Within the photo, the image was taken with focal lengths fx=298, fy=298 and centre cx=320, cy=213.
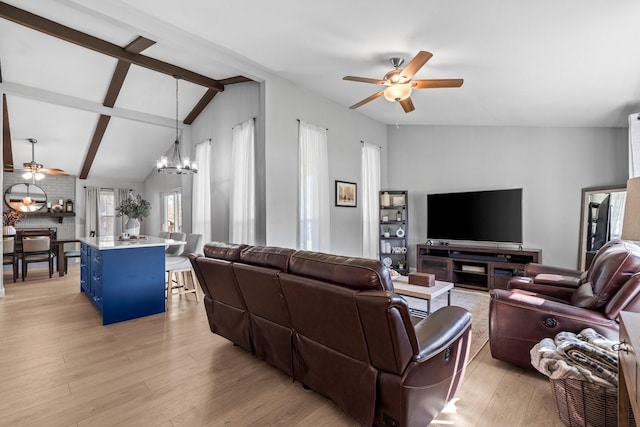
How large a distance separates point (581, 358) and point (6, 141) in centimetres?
978

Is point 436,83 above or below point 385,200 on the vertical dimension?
above

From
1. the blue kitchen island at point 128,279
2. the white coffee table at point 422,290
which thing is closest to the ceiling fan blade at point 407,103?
the white coffee table at point 422,290

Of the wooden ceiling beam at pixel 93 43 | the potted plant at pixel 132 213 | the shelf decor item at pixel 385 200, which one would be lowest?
the potted plant at pixel 132 213

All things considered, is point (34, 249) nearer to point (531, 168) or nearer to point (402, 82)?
point (402, 82)

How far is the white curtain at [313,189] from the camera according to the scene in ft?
15.4

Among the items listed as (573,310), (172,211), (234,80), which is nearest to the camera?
(573,310)

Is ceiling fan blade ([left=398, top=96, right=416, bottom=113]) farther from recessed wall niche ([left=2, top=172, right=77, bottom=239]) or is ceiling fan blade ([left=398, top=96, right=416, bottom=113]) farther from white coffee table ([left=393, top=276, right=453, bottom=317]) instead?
recessed wall niche ([left=2, top=172, right=77, bottom=239])

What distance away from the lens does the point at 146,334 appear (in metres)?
3.12

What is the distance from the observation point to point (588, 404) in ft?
5.37

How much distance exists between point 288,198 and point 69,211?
7512mm

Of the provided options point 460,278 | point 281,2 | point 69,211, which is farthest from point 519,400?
point 69,211

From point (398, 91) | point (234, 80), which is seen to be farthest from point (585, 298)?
point (234, 80)

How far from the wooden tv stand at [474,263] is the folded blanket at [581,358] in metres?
2.85

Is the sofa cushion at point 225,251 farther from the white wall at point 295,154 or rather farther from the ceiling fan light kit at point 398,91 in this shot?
the ceiling fan light kit at point 398,91
